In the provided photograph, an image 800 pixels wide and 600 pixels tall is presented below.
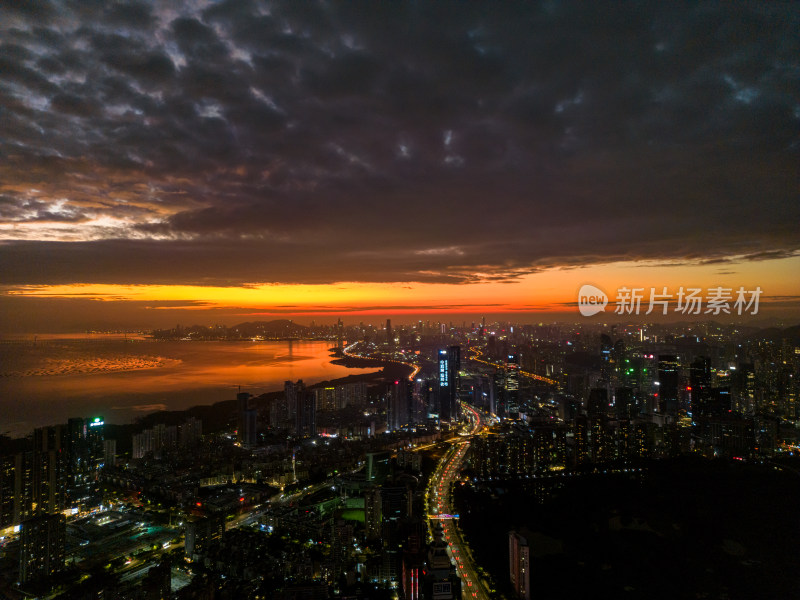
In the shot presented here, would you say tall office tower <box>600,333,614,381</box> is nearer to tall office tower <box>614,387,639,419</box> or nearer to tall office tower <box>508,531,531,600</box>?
tall office tower <box>614,387,639,419</box>

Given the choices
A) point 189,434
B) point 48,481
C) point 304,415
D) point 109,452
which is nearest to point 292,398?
point 304,415

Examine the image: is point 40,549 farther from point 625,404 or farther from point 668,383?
point 668,383

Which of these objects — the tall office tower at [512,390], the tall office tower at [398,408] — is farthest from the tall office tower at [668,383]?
the tall office tower at [398,408]

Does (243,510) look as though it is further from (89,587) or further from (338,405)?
(338,405)

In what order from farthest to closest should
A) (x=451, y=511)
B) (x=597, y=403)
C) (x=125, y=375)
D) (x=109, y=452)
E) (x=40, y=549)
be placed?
(x=125, y=375)
(x=597, y=403)
(x=109, y=452)
(x=451, y=511)
(x=40, y=549)

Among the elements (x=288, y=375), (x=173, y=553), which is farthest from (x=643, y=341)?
(x=173, y=553)

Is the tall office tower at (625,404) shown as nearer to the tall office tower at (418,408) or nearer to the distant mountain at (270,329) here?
the tall office tower at (418,408)
